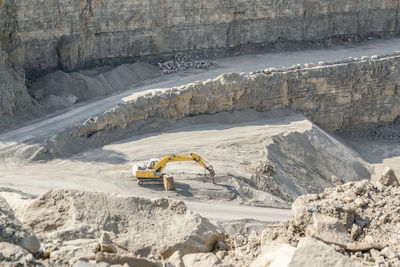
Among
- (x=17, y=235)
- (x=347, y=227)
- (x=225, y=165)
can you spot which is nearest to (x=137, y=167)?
(x=225, y=165)

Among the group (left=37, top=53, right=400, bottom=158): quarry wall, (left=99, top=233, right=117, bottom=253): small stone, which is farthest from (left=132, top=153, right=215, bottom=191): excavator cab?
(left=99, top=233, right=117, bottom=253): small stone

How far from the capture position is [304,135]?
2508 cm

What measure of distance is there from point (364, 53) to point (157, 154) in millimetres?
17611

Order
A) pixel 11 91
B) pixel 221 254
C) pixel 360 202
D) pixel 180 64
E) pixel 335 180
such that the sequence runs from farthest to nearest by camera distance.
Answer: pixel 180 64, pixel 335 180, pixel 11 91, pixel 360 202, pixel 221 254

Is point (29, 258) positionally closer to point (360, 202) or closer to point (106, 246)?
point (106, 246)

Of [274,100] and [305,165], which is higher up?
[274,100]

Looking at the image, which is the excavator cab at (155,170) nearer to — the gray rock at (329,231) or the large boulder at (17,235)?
the gray rock at (329,231)

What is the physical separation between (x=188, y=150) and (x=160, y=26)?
1058cm

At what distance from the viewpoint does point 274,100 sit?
2709cm

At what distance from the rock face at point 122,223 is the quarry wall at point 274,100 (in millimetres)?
9536

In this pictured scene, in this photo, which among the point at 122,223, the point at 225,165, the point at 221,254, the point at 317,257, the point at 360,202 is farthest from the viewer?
the point at 225,165

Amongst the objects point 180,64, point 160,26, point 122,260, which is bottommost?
point 122,260

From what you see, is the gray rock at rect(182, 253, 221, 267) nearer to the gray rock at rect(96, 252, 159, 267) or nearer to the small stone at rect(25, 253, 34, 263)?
the gray rock at rect(96, 252, 159, 267)

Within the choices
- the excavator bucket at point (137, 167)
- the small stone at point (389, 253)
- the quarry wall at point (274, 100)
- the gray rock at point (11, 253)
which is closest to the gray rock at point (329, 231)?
the small stone at point (389, 253)
